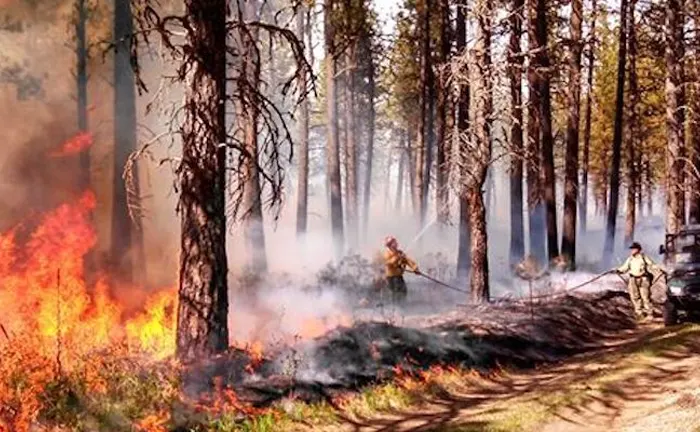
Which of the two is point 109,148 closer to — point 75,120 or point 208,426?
point 75,120

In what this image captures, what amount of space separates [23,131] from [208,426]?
7.39 meters

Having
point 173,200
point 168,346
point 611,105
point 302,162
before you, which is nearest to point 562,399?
point 168,346

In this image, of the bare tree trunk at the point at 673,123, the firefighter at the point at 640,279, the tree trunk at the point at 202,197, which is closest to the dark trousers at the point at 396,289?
the firefighter at the point at 640,279

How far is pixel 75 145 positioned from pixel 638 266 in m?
12.6

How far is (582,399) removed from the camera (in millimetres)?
9242

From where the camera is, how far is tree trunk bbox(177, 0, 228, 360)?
9516mm

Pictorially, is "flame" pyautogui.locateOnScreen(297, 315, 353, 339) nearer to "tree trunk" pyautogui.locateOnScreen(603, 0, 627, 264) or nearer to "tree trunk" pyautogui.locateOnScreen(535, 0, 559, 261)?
"tree trunk" pyautogui.locateOnScreen(535, 0, 559, 261)

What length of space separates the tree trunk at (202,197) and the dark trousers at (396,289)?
22.6 ft

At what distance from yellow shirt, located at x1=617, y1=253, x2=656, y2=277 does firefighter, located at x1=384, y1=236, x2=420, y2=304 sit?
5.03 metres

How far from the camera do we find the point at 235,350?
390 inches

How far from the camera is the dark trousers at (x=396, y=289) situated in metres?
16.0

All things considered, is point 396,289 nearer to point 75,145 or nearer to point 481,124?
point 481,124

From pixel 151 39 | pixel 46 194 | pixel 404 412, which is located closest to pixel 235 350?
pixel 404 412

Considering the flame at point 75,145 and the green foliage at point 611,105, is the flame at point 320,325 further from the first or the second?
the green foliage at point 611,105
